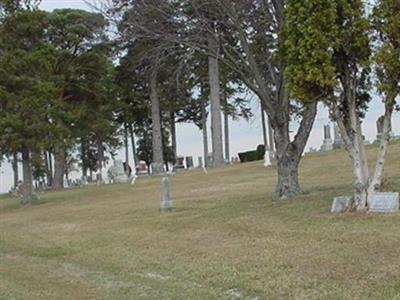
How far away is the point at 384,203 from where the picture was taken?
10805 millimetres

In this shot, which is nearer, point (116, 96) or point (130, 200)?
point (130, 200)

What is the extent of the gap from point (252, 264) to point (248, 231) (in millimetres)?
2756

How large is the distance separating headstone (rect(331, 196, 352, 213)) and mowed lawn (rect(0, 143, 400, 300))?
225 mm

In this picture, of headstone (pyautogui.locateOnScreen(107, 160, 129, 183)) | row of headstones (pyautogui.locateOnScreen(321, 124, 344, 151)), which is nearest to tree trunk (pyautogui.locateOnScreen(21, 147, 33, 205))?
headstone (pyautogui.locateOnScreen(107, 160, 129, 183))

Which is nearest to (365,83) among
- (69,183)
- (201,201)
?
(201,201)

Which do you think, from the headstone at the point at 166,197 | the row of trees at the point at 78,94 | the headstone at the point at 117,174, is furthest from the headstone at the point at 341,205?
the headstone at the point at 117,174

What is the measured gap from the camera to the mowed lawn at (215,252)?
713 centimetres

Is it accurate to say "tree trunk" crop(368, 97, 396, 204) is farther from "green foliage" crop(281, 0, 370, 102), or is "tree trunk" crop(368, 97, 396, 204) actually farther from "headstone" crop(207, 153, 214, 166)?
"headstone" crop(207, 153, 214, 166)

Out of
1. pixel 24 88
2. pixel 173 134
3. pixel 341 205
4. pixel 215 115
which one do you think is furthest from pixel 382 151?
pixel 173 134

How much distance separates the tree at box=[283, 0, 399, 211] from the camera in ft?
36.1

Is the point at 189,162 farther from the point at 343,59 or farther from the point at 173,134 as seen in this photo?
the point at 343,59

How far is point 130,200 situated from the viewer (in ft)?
70.4

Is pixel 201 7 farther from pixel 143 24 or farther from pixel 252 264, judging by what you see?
pixel 252 264

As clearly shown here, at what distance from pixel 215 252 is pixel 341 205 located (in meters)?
3.12
